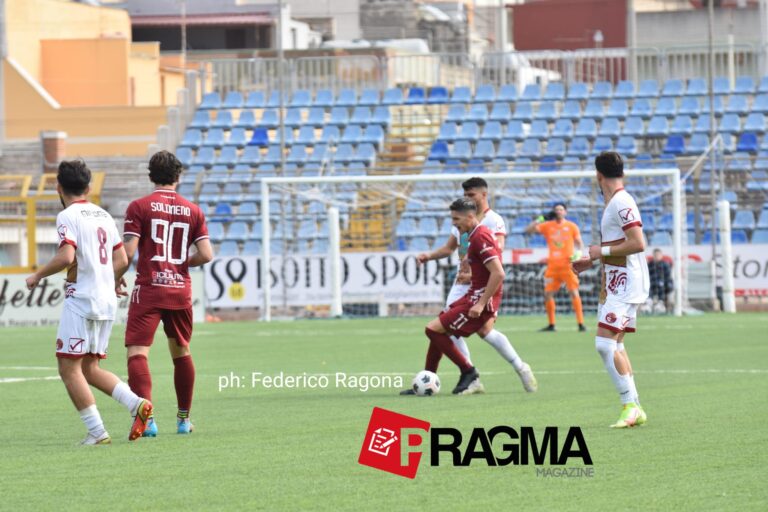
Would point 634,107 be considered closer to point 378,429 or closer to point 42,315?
point 42,315

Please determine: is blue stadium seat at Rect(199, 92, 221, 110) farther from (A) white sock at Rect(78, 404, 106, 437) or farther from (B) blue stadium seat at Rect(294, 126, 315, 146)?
(A) white sock at Rect(78, 404, 106, 437)

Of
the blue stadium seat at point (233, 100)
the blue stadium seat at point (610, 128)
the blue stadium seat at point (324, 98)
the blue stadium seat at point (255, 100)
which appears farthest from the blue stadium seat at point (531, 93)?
the blue stadium seat at point (233, 100)

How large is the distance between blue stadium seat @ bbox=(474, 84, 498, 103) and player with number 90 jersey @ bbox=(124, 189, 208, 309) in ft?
106

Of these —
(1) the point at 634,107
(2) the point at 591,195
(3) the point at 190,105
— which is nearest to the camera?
(2) the point at 591,195

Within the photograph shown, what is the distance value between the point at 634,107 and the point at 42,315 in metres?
18.1

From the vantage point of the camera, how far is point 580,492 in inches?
308

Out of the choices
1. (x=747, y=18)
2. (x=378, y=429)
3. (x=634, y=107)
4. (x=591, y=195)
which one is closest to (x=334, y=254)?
(x=591, y=195)

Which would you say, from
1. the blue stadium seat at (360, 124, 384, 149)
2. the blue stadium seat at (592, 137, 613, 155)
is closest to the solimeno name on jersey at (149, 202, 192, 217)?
the blue stadium seat at (592, 137, 613, 155)

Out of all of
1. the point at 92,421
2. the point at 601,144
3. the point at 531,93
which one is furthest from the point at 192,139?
the point at 92,421

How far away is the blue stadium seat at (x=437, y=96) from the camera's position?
43.1 metres

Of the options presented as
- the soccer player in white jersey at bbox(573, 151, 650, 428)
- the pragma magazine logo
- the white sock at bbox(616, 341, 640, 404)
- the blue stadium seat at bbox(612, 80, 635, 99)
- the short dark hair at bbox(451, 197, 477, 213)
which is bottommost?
the pragma magazine logo

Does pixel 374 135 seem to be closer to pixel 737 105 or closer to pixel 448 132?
pixel 448 132

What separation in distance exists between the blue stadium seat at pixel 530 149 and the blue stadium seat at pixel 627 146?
6.65 feet

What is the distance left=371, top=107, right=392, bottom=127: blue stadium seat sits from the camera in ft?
138
